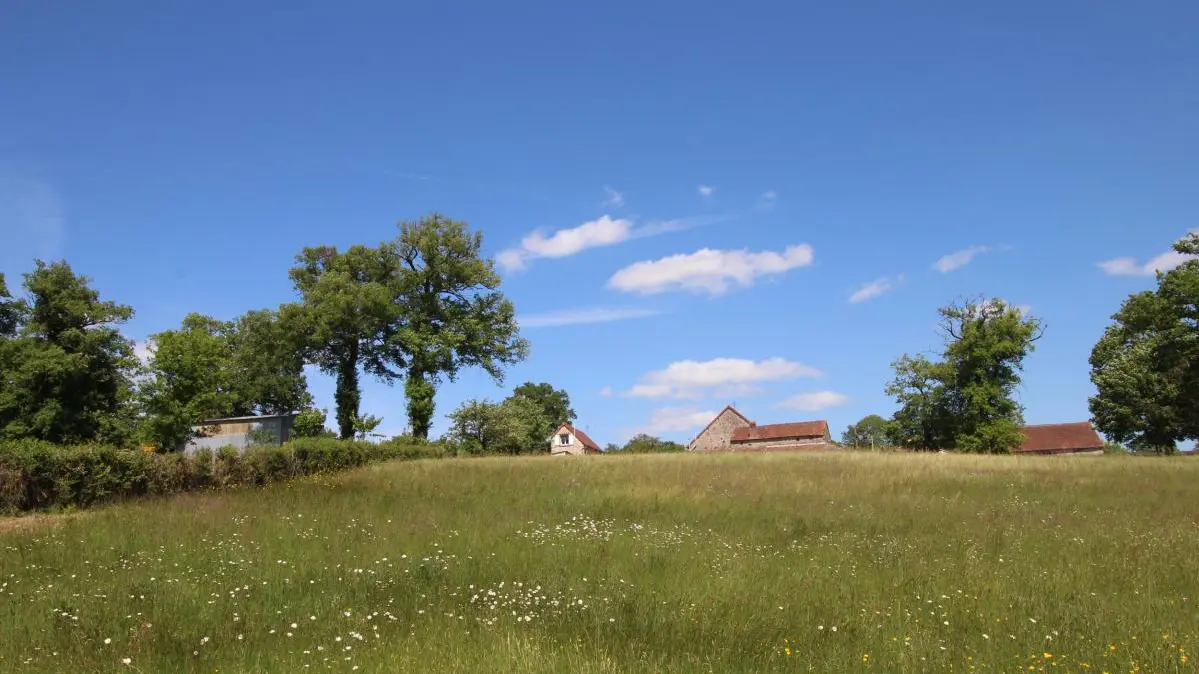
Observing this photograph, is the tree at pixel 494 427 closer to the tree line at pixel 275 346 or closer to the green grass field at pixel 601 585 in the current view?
the tree line at pixel 275 346

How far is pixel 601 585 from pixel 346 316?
43.8m

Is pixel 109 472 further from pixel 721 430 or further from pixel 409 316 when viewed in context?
pixel 721 430

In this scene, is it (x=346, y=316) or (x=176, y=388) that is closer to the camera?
(x=176, y=388)

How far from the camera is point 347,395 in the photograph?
5109 centimetres

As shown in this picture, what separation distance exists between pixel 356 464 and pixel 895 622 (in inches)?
954

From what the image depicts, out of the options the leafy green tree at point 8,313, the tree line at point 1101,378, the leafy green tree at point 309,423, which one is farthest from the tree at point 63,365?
the tree line at point 1101,378

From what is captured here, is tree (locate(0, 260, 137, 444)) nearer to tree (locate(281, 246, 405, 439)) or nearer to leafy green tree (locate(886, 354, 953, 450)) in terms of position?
tree (locate(281, 246, 405, 439))

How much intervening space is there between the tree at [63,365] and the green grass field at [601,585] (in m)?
31.2

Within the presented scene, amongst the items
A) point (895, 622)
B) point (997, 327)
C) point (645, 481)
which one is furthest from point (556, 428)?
point (895, 622)

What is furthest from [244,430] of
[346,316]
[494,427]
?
[494,427]

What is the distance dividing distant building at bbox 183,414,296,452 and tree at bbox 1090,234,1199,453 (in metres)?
61.9

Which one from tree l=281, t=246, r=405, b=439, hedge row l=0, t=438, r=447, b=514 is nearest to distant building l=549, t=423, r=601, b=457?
tree l=281, t=246, r=405, b=439

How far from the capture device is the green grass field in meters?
6.05

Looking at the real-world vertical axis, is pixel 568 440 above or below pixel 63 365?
Result: below
